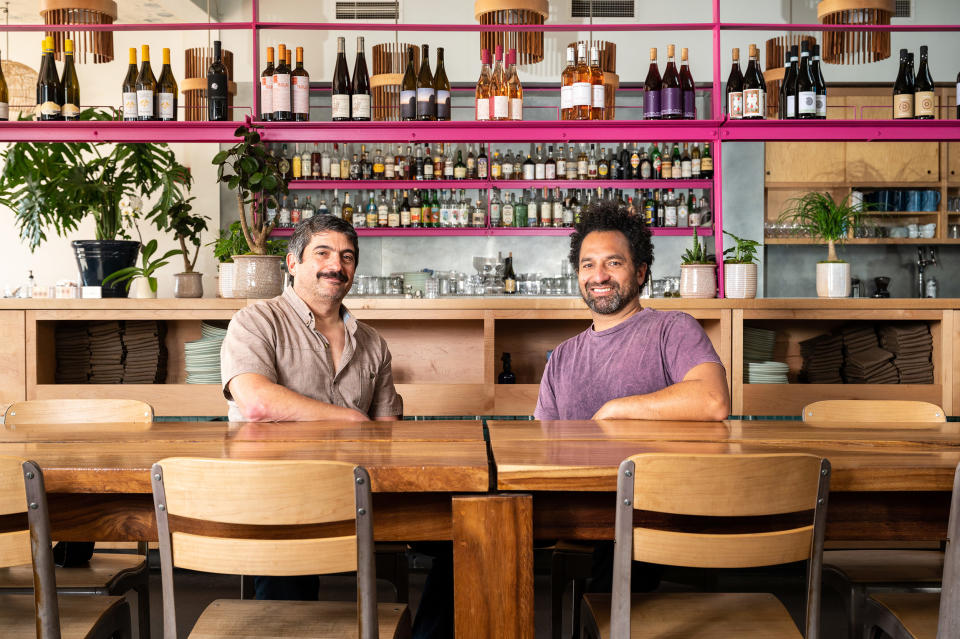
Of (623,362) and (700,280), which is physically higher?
(700,280)

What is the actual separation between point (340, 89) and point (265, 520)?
3.24 meters

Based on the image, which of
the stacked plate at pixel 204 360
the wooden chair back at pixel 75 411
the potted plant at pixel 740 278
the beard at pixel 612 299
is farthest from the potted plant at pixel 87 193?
the potted plant at pixel 740 278

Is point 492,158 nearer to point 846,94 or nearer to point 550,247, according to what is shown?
point 550,247

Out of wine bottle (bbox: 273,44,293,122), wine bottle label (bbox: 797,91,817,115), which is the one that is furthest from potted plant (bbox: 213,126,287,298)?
wine bottle label (bbox: 797,91,817,115)

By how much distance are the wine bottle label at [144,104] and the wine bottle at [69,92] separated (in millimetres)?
343

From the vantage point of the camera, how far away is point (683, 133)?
130 inches

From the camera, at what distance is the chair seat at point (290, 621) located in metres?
1.38

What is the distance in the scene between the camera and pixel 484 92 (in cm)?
382

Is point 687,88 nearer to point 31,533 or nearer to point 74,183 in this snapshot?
point 74,183

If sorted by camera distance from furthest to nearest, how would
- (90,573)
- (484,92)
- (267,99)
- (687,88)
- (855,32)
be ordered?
1. (855,32)
2. (687,88)
3. (484,92)
4. (267,99)
5. (90,573)

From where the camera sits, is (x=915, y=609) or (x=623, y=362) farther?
(x=623, y=362)

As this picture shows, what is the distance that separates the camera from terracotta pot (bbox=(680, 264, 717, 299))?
3150 mm

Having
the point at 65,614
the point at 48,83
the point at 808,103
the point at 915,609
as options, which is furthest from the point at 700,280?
the point at 48,83

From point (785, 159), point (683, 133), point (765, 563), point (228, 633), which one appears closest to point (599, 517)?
point (765, 563)
